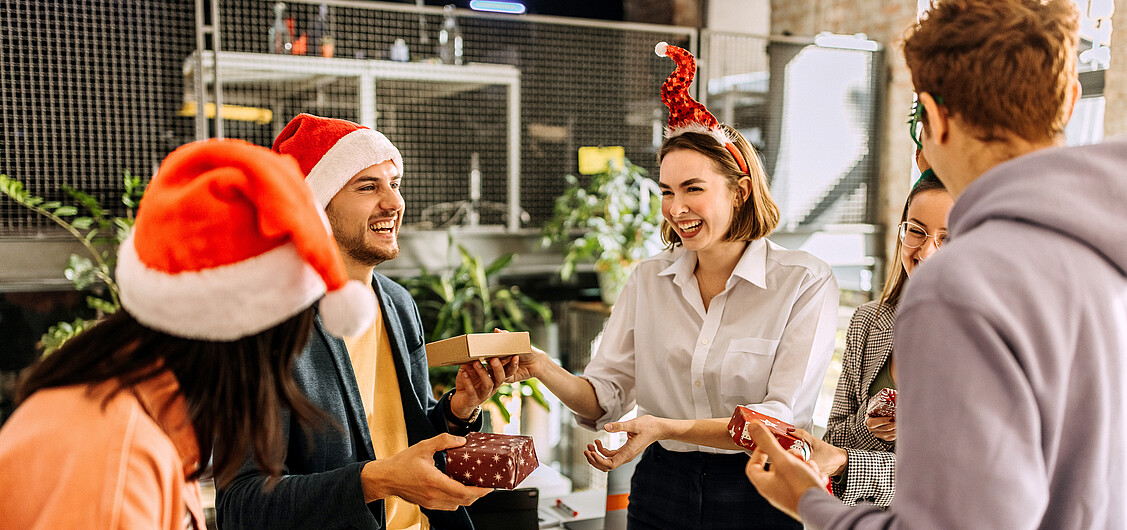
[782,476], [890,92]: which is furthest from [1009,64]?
[890,92]

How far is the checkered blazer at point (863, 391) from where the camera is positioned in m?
1.50

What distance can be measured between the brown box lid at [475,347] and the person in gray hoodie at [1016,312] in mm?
868

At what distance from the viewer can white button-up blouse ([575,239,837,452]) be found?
171 centimetres

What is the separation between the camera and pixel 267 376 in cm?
92

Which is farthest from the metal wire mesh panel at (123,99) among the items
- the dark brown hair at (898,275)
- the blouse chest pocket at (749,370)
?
the dark brown hair at (898,275)

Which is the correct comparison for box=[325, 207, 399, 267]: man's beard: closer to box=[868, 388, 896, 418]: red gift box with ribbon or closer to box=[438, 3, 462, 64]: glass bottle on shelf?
box=[868, 388, 896, 418]: red gift box with ribbon

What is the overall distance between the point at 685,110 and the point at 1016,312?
1205mm

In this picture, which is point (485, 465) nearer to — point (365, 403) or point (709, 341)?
point (365, 403)

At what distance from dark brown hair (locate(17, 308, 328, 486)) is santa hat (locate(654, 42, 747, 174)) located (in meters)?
1.16

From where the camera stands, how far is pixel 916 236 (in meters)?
1.64

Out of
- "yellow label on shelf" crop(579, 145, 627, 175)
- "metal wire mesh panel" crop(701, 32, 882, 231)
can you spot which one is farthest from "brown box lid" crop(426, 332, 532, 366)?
"metal wire mesh panel" crop(701, 32, 882, 231)

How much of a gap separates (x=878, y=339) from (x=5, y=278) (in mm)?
3565

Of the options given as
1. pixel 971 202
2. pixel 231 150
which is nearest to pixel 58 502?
pixel 231 150

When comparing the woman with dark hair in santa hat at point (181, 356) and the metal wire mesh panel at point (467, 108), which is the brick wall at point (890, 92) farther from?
the woman with dark hair in santa hat at point (181, 356)
